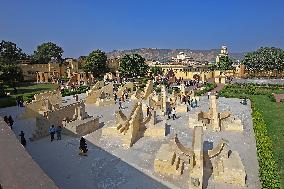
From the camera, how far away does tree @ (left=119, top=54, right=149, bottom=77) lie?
183ft

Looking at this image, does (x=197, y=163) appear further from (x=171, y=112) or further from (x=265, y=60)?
(x=265, y=60)

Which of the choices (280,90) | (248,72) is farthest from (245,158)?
(248,72)

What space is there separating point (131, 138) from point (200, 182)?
5.92 metres

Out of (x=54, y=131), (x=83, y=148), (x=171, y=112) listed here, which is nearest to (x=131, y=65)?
(x=171, y=112)

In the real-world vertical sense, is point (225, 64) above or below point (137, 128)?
above

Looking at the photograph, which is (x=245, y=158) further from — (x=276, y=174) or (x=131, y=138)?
(x=131, y=138)

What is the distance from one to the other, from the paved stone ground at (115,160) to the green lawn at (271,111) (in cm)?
103

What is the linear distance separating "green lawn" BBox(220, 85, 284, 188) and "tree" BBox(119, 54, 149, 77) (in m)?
17.5

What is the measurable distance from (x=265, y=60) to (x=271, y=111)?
4097 cm

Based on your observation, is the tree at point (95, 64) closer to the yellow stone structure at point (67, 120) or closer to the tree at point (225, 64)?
the tree at point (225, 64)

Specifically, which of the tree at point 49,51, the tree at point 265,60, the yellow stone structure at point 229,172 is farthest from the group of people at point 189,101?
the tree at point 49,51

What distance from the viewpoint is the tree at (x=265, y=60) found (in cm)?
6406

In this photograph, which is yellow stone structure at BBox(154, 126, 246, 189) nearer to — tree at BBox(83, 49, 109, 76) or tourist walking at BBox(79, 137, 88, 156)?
tourist walking at BBox(79, 137, 88, 156)

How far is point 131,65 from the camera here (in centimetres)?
5628
